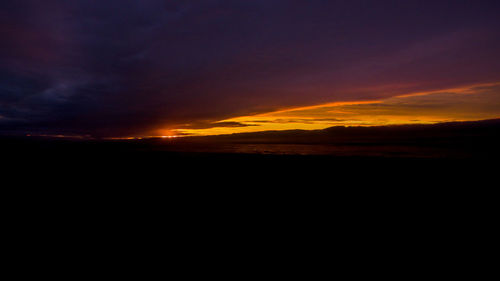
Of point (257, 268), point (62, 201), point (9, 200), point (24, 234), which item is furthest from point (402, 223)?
point (9, 200)

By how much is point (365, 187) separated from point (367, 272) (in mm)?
5680

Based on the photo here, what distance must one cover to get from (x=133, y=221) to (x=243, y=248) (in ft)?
10.5

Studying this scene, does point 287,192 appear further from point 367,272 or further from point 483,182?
point 483,182

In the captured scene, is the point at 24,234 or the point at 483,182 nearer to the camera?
the point at 24,234

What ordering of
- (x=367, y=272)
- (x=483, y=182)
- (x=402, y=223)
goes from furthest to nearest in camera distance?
(x=483, y=182), (x=402, y=223), (x=367, y=272)

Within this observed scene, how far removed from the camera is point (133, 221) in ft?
19.9

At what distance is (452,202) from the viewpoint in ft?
23.6

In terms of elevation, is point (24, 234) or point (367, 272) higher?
point (24, 234)

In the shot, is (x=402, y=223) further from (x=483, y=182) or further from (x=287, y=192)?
(x=483, y=182)

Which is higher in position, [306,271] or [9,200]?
[9,200]

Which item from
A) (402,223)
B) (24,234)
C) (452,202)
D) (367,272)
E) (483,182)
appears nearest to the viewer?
(367,272)

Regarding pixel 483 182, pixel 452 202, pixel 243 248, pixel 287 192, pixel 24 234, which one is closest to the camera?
pixel 243 248

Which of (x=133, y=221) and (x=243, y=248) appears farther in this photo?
(x=133, y=221)

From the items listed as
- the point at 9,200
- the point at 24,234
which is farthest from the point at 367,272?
the point at 9,200
